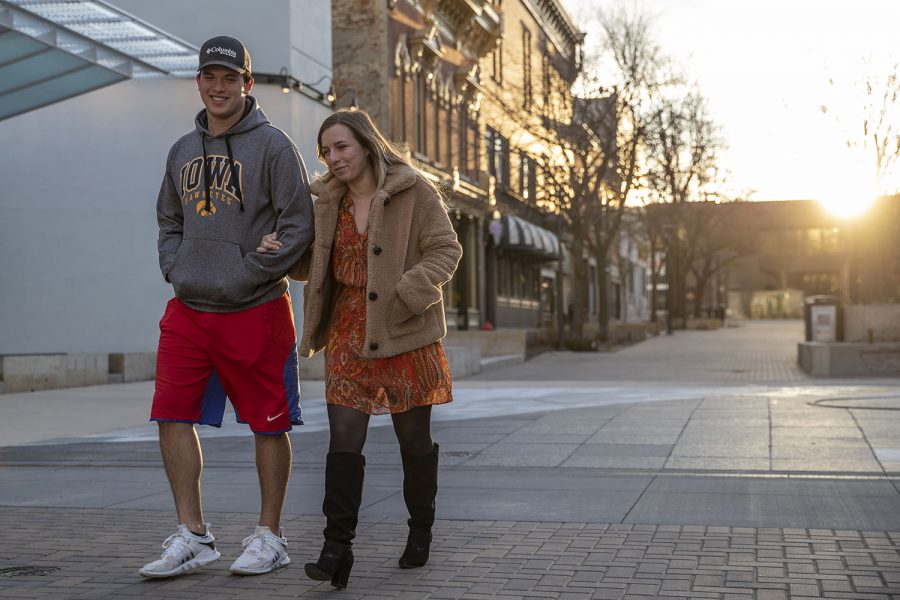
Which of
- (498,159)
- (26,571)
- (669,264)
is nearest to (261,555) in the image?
(26,571)

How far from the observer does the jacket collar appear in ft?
15.9

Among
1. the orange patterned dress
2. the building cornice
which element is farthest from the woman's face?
the building cornice

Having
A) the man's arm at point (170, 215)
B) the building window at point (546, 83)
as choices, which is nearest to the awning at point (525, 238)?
the building window at point (546, 83)

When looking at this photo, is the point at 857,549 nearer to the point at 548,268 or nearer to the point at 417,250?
the point at 417,250

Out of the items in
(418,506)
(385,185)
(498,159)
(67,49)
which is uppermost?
(498,159)

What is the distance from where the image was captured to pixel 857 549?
517cm

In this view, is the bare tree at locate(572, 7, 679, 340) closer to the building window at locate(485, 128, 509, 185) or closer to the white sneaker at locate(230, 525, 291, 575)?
the building window at locate(485, 128, 509, 185)

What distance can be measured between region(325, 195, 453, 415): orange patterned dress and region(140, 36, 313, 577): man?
176mm

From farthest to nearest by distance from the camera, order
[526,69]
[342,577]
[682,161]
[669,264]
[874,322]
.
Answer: [669,264], [682,161], [526,69], [874,322], [342,577]

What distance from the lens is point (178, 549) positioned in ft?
15.7

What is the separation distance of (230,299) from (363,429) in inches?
28.2

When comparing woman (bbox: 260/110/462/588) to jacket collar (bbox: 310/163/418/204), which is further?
jacket collar (bbox: 310/163/418/204)

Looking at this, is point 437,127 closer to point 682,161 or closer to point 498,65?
point 498,65

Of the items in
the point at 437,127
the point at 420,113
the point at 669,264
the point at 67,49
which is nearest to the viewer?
the point at 67,49
